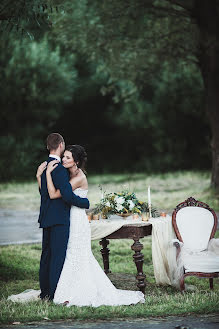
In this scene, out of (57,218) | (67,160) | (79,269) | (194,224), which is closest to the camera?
(57,218)

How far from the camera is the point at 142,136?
131 feet

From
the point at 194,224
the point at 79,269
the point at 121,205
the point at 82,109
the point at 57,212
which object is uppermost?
the point at 57,212

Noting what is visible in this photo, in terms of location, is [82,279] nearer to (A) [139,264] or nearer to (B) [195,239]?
(A) [139,264]

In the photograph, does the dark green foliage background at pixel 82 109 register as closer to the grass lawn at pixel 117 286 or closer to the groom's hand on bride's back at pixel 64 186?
the grass lawn at pixel 117 286

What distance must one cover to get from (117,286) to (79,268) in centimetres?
162

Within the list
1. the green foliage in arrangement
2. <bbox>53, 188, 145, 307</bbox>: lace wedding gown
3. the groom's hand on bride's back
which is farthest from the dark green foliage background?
the groom's hand on bride's back

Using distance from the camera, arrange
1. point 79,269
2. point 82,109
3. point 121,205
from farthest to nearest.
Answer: point 82,109, point 121,205, point 79,269

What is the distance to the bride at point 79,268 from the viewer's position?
7.37 metres

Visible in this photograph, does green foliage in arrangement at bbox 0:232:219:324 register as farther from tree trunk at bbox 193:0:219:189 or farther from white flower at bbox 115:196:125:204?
tree trunk at bbox 193:0:219:189

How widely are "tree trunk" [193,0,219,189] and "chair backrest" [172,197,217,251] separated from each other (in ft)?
34.9

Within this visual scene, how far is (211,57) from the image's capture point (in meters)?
19.0

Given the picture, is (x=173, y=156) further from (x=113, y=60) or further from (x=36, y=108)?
(x=113, y=60)

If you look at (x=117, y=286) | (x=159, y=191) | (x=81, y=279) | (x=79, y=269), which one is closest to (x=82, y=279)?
(x=81, y=279)

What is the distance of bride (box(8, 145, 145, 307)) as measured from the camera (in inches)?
290
